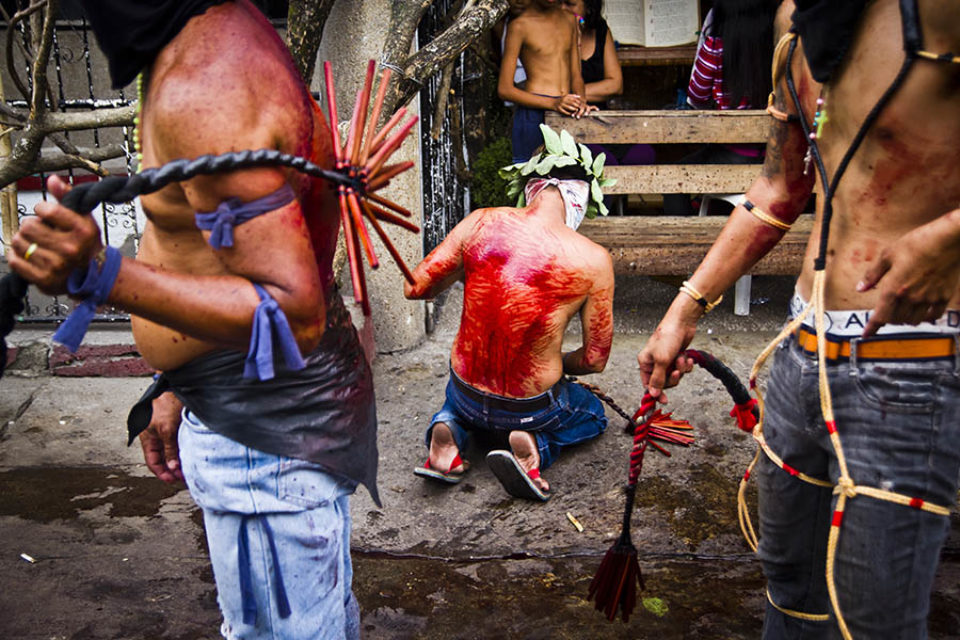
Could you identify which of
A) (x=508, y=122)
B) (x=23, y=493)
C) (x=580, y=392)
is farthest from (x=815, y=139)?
(x=508, y=122)

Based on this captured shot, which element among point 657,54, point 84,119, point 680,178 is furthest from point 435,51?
point 657,54

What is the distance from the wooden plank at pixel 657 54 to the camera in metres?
8.03

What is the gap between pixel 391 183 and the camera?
5.48 m

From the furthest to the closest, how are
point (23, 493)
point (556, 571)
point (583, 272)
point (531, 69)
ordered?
point (531, 69), point (23, 493), point (583, 272), point (556, 571)

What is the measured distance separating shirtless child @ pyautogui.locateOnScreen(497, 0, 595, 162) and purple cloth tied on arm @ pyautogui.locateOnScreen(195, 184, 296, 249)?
17.3 feet

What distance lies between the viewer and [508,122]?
8.21m

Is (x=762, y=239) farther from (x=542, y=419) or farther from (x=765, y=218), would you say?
(x=542, y=419)

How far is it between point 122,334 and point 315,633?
13.3 ft

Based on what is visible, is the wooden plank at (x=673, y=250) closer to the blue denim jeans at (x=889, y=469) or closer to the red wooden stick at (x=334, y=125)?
the blue denim jeans at (x=889, y=469)

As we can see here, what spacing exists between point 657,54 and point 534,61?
1842 millimetres

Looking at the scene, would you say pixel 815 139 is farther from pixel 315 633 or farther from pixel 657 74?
pixel 657 74

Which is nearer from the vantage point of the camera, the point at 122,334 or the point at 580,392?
the point at 580,392

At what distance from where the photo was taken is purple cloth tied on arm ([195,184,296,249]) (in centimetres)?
152

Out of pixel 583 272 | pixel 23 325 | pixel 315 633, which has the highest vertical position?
pixel 583 272
